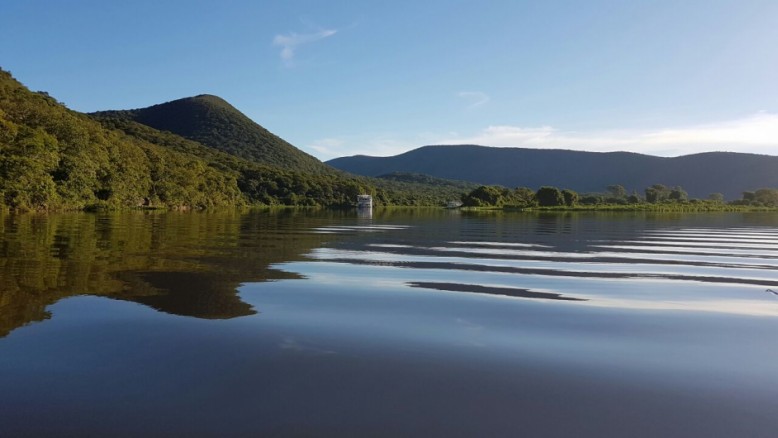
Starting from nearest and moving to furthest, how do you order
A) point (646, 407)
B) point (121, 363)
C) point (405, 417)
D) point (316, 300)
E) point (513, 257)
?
point (405, 417), point (646, 407), point (121, 363), point (316, 300), point (513, 257)

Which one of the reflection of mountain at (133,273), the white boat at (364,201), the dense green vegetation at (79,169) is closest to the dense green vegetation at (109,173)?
the dense green vegetation at (79,169)

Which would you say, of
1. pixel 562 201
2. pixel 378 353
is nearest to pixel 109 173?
pixel 378 353

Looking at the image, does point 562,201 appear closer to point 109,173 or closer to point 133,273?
point 109,173

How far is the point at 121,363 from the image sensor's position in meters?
5.98

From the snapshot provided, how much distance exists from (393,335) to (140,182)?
86.7m

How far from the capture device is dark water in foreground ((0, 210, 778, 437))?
4.69 metres

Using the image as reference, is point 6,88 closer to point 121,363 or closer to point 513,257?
point 513,257

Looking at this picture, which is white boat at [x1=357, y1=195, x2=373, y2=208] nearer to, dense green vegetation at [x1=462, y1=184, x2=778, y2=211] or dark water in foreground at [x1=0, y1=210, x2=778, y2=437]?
dense green vegetation at [x1=462, y1=184, x2=778, y2=211]

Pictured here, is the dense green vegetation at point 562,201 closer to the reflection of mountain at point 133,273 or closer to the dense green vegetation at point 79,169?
the dense green vegetation at point 79,169

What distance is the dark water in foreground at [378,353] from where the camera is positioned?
185 inches

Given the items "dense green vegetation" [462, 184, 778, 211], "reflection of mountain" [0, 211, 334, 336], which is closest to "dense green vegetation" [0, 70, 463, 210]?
"reflection of mountain" [0, 211, 334, 336]

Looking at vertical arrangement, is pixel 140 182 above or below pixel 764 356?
above

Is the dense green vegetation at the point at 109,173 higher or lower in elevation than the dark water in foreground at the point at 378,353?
higher

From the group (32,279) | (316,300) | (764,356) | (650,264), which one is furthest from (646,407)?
(650,264)
